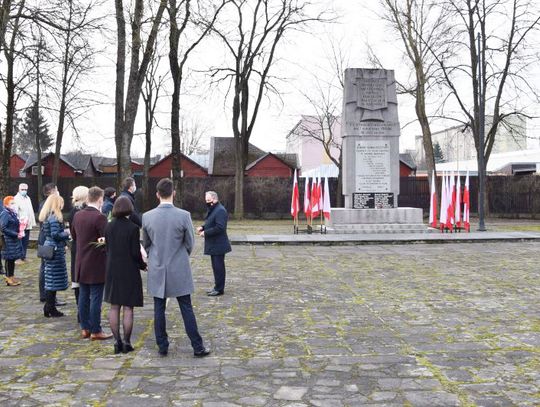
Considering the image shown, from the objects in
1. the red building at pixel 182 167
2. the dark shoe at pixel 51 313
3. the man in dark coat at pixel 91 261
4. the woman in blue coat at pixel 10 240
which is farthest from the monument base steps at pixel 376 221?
the red building at pixel 182 167

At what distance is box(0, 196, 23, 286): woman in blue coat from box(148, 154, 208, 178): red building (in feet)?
138

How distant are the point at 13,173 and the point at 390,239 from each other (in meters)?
54.7

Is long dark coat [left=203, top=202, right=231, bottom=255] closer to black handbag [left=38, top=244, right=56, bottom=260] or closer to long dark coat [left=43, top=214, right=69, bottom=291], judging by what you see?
long dark coat [left=43, top=214, right=69, bottom=291]

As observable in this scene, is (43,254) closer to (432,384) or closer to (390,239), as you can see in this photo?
(432,384)

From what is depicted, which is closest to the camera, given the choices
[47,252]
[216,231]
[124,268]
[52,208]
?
[124,268]

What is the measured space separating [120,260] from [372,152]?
16.7 metres

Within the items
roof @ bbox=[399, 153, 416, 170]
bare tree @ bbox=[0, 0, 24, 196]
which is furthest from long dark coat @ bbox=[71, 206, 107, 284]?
roof @ bbox=[399, 153, 416, 170]

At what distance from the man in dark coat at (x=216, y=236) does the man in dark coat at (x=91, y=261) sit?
105 inches

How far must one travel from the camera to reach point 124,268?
617 centimetres

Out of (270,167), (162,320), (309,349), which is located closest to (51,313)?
(162,320)

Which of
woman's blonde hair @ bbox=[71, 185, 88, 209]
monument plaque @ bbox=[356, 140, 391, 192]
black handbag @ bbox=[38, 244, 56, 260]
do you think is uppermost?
monument plaque @ bbox=[356, 140, 391, 192]

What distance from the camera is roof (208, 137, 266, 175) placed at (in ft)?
181

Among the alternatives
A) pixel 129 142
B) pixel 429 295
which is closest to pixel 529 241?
pixel 429 295

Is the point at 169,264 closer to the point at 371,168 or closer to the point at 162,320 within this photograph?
the point at 162,320
